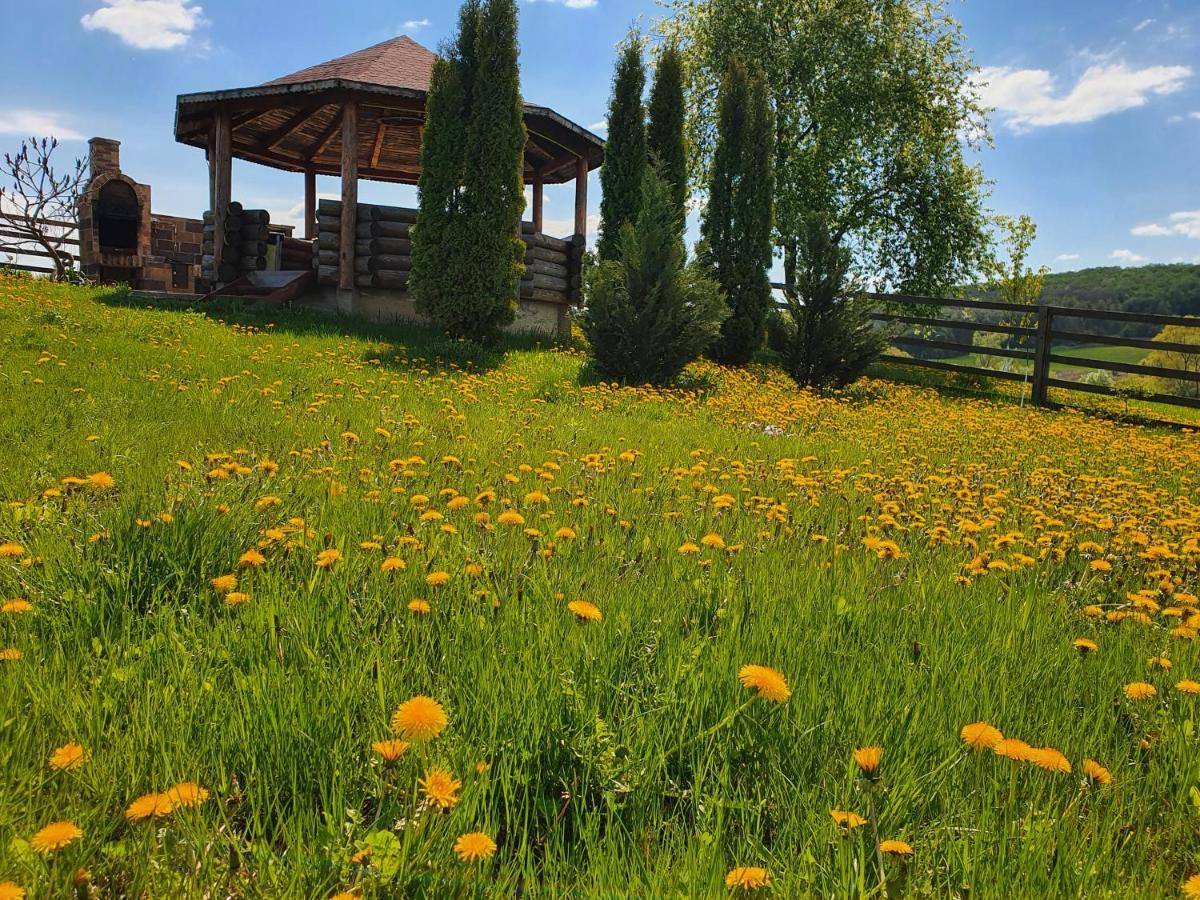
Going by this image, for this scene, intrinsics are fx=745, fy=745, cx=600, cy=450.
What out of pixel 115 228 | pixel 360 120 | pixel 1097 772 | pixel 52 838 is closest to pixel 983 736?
pixel 1097 772

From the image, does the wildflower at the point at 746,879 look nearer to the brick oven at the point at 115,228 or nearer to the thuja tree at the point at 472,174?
the thuja tree at the point at 472,174

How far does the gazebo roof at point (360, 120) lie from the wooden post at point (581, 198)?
242mm

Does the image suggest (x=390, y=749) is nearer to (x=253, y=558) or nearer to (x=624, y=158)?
(x=253, y=558)

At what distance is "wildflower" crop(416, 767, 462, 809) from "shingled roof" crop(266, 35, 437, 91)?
45.3ft

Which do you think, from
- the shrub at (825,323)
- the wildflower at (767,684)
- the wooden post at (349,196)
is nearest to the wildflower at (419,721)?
the wildflower at (767,684)

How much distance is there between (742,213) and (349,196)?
7912 mm

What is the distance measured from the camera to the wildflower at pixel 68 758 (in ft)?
4.49

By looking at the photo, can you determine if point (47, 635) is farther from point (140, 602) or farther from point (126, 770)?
point (126, 770)

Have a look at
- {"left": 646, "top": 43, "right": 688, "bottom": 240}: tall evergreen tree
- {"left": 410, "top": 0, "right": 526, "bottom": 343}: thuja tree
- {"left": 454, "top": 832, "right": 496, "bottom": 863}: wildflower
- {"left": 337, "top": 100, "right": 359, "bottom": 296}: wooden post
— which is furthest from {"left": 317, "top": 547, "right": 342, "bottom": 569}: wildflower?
{"left": 646, "top": 43, "right": 688, "bottom": 240}: tall evergreen tree

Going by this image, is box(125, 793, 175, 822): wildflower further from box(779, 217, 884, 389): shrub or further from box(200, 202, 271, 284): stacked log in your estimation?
box(200, 202, 271, 284): stacked log

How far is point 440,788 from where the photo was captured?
4.20 ft

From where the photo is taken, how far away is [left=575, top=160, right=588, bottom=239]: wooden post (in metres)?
15.9

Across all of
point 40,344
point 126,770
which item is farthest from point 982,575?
point 40,344

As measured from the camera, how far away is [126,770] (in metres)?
1.46
